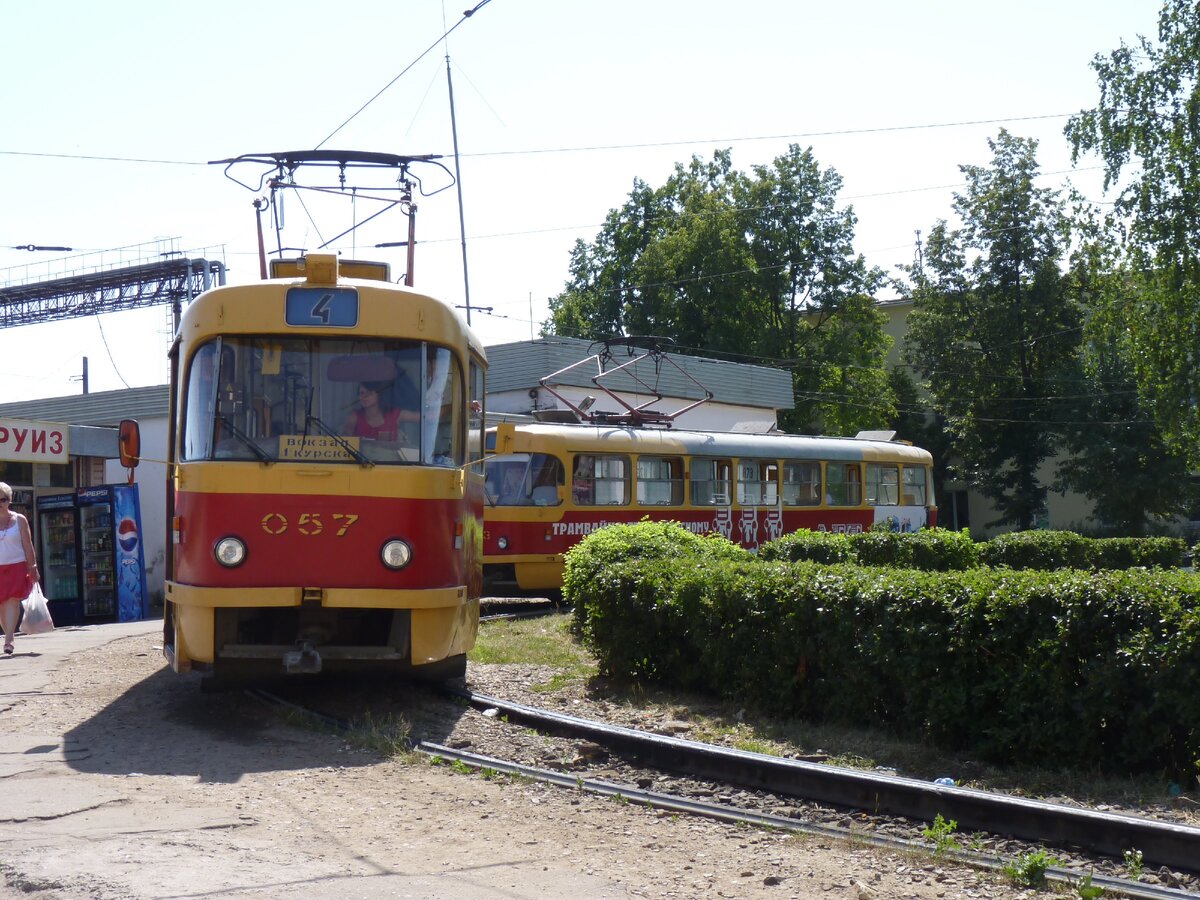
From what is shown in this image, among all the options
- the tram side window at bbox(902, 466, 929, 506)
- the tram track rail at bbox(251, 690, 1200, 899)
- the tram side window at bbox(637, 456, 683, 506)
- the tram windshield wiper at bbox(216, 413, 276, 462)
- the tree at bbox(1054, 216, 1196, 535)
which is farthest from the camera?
the tree at bbox(1054, 216, 1196, 535)

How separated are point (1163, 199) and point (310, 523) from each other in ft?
78.1

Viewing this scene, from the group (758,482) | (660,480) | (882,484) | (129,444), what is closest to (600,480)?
(660,480)

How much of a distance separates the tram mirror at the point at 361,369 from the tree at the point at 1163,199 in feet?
74.2

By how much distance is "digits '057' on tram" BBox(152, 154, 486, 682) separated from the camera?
8203 millimetres

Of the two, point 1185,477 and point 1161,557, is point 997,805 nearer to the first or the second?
point 1161,557

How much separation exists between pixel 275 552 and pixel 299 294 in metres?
1.74

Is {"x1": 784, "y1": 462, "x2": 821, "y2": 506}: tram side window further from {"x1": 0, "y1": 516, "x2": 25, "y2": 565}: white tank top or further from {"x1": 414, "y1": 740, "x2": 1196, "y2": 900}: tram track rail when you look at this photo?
{"x1": 414, "y1": 740, "x2": 1196, "y2": 900}: tram track rail

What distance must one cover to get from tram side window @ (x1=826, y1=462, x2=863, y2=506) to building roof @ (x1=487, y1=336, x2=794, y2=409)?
4167 millimetres

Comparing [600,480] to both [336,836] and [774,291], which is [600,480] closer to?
[336,836]

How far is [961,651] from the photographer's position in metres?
7.59

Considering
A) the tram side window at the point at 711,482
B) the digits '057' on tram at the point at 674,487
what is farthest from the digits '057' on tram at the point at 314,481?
the tram side window at the point at 711,482

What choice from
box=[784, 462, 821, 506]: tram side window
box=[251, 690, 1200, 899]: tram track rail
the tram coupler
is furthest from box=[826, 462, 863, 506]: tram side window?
the tram coupler

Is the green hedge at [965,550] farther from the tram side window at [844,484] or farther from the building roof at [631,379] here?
the building roof at [631,379]

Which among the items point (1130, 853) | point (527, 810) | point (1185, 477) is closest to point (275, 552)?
point (527, 810)
